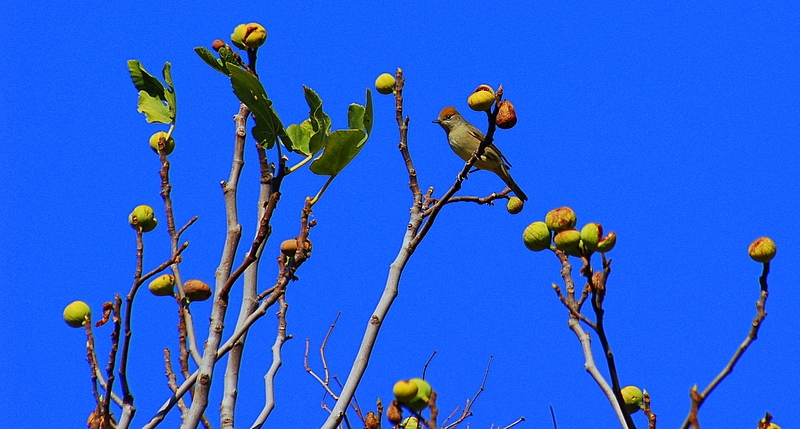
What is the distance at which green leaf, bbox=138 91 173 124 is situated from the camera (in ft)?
14.3

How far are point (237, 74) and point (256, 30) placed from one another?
849mm

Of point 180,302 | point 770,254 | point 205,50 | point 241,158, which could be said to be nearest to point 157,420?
point 180,302

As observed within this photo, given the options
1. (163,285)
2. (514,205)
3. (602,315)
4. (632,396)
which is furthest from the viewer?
(514,205)

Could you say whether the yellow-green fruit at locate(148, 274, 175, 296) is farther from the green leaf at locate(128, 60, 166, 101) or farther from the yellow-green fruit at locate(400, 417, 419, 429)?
the yellow-green fruit at locate(400, 417, 419, 429)

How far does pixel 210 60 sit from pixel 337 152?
2.26ft

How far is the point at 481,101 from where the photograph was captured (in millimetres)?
4066

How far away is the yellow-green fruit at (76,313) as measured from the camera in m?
3.82

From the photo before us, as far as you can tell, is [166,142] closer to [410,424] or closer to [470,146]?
[410,424]

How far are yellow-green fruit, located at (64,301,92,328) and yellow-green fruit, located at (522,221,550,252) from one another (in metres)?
1.85

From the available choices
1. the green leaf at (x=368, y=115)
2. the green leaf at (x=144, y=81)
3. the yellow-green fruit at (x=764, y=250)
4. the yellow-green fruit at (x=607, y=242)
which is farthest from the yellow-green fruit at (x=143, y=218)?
the yellow-green fruit at (x=764, y=250)

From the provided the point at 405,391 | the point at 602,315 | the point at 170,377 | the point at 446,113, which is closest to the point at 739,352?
the point at 602,315

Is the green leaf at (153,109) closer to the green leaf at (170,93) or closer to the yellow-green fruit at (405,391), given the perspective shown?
the green leaf at (170,93)

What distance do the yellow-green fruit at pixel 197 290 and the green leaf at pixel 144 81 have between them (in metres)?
0.95

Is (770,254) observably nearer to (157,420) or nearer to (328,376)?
(157,420)
